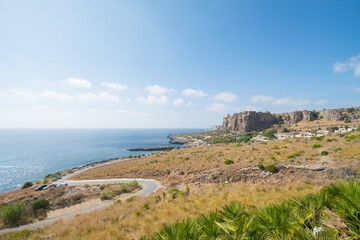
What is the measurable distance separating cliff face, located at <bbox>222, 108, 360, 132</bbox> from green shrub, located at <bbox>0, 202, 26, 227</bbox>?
12388 cm

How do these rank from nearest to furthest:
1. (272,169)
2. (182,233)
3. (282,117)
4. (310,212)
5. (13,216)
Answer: (182,233)
(310,212)
(13,216)
(272,169)
(282,117)

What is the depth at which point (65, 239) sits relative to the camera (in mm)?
5574

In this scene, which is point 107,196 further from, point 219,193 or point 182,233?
point 182,233

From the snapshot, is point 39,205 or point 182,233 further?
point 39,205

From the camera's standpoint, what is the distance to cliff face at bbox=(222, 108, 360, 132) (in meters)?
84.4

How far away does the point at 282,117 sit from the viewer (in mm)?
122375

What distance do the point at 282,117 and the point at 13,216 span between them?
502 ft

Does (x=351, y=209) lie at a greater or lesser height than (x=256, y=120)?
lesser

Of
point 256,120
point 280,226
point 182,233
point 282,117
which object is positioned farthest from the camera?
point 282,117

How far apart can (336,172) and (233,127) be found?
433ft

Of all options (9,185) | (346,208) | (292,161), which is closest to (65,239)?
(346,208)

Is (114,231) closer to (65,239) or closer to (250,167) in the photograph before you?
(65,239)

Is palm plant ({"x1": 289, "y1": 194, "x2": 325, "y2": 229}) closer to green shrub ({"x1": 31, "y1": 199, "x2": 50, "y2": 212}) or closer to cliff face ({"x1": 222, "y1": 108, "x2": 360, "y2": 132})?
green shrub ({"x1": 31, "y1": 199, "x2": 50, "y2": 212})

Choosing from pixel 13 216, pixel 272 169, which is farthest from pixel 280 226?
pixel 13 216
